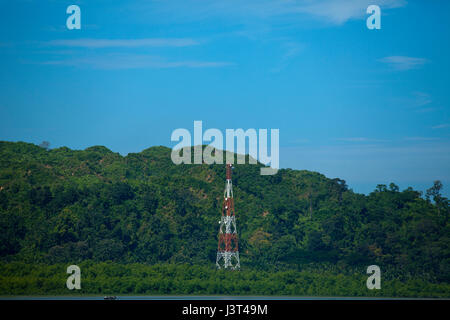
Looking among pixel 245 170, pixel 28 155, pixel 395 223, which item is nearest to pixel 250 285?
pixel 395 223

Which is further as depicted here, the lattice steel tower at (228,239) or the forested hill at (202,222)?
the forested hill at (202,222)

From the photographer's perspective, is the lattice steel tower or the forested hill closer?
the lattice steel tower

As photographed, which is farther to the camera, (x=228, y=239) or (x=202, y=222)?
(x=202, y=222)

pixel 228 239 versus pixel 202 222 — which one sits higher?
pixel 202 222

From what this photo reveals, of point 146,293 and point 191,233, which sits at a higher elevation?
point 191,233

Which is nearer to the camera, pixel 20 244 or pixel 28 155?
pixel 20 244
